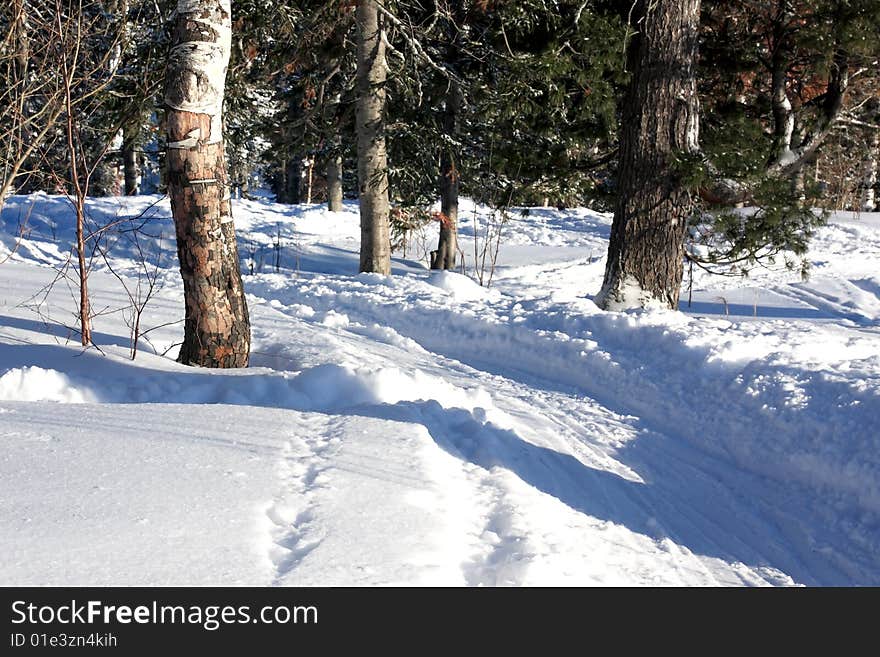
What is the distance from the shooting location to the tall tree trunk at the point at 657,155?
7.61 m

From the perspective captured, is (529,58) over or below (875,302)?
over

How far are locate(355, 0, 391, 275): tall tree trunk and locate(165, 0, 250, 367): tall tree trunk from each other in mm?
5843

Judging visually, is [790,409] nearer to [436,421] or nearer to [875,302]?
[436,421]

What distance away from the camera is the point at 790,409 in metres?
4.76

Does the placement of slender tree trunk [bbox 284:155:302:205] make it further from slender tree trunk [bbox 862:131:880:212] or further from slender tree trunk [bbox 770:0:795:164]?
slender tree trunk [bbox 770:0:795:164]

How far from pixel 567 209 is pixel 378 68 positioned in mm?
11442

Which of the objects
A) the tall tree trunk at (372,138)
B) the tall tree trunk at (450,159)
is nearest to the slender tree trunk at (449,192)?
the tall tree trunk at (450,159)

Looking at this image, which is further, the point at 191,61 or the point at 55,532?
the point at 191,61

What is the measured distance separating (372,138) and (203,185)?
246 inches

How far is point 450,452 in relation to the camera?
13.1 ft

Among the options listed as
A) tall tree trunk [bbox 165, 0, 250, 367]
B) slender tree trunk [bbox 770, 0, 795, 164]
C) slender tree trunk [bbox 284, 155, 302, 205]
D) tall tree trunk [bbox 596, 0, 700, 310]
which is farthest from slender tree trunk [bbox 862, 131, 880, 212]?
tall tree trunk [bbox 165, 0, 250, 367]

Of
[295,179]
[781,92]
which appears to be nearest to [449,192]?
[781,92]

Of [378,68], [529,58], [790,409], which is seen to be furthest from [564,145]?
[790,409]
